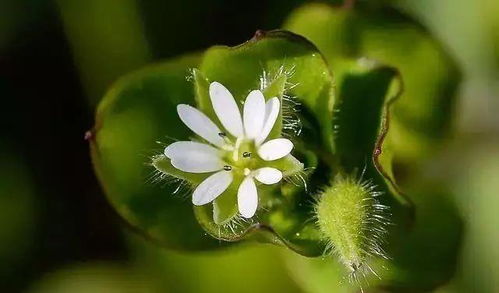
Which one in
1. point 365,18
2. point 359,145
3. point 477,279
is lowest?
point 477,279

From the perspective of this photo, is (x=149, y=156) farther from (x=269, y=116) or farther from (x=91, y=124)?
(x=91, y=124)

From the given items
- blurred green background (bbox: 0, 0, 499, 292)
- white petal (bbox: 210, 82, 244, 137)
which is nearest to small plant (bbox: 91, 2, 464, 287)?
white petal (bbox: 210, 82, 244, 137)

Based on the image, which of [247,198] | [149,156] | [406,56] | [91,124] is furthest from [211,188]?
[91,124]

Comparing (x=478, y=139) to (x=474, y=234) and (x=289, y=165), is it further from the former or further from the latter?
(x=289, y=165)

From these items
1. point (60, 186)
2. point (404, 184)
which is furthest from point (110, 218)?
point (404, 184)

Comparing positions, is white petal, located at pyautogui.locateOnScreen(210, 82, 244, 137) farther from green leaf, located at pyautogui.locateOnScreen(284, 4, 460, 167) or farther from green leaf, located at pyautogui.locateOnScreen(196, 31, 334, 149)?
green leaf, located at pyautogui.locateOnScreen(284, 4, 460, 167)

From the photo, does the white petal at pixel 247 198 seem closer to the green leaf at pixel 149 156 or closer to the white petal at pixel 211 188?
the white petal at pixel 211 188
